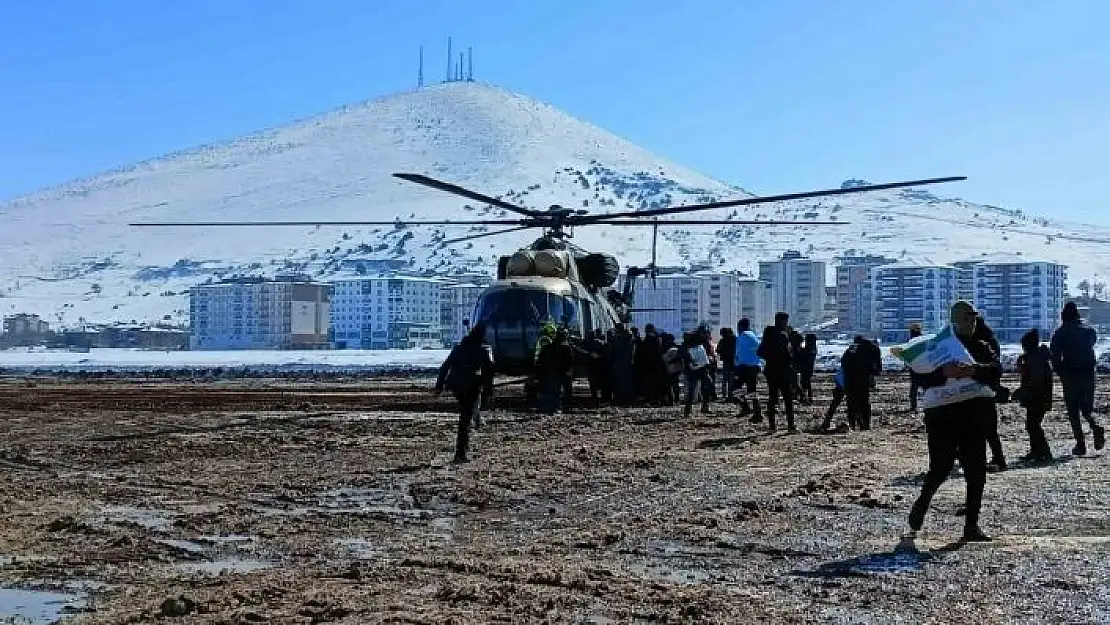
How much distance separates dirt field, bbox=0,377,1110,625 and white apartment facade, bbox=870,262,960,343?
15051cm

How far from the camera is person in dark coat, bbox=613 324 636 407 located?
23500 millimetres

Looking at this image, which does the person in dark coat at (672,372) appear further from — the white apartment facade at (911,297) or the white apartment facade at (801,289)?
the white apartment facade at (801,289)

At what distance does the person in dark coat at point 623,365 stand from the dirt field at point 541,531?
7.21m

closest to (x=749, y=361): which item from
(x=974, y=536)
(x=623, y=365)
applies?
(x=623, y=365)

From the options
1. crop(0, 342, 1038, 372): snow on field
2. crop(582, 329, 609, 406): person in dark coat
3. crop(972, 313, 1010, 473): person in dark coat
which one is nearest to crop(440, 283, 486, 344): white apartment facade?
crop(0, 342, 1038, 372): snow on field

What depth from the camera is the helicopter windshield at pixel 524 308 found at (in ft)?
74.4

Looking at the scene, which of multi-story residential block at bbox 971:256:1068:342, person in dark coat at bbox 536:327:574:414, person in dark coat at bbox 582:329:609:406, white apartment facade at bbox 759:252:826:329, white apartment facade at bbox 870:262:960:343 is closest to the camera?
person in dark coat at bbox 536:327:574:414

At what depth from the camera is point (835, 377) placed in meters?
18.3

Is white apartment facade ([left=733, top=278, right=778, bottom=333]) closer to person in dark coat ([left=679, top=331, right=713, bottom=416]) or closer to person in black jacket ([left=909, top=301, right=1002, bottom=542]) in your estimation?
person in dark coat ([left=679, top=331, right=713, bottom=416])

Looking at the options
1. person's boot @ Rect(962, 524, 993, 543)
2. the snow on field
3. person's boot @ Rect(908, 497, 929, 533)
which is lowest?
the snow on field

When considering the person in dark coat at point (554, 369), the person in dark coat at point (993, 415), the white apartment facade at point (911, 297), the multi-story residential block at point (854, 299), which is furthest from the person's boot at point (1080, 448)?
the multi-story residential block at point (854, 299)

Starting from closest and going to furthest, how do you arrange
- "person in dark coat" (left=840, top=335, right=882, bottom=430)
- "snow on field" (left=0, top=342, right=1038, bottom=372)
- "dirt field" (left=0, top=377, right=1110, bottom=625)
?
1. "dirt field" (left=0, top=377, right=1110, bottom=625)
2. "person in dark coat" (left=840, top=335, right=882, bottom=430)
3. "snow on field" (left=0, top=342, right=1038, bottom=372)

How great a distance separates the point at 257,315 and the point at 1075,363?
508 feet

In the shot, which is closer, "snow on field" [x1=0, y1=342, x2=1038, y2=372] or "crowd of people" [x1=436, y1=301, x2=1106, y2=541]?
"crowd of people" [x1=436, y1=301, x2=1106, y2=541]
